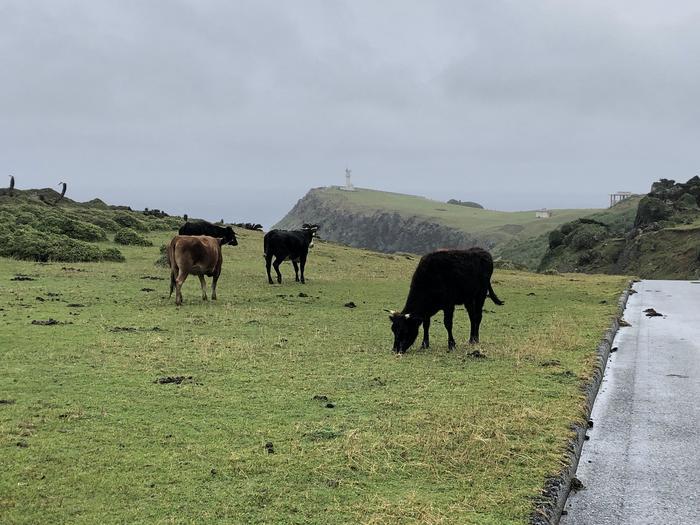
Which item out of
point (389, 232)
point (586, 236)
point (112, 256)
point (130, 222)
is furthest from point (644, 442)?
point (389, 232)

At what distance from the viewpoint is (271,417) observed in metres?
7.59

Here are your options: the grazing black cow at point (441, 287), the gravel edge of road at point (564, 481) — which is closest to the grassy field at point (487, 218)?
the grazing black cow at point (441, 287)

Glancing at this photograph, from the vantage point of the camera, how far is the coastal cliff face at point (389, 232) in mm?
150625

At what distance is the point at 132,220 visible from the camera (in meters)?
39.9

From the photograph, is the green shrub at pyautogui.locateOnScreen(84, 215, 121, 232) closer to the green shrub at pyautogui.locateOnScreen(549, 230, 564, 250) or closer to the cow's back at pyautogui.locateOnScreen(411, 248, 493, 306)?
the cow's back at pyautogui.locateOnScreen(411, 248, 493, 306)

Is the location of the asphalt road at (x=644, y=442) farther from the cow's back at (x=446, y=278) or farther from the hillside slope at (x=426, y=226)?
the hillside slope at (x=426, y=226)

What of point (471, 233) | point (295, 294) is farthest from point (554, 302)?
point (471, 233)

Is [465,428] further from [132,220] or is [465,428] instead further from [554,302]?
[132,220]

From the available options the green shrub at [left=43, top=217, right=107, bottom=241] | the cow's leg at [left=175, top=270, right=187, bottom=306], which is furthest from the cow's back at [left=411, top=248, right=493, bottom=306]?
the green shrub at [left=43, top=217, right=107, bottom=241]

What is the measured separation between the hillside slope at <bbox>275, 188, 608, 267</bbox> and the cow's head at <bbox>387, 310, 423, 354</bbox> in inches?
4655

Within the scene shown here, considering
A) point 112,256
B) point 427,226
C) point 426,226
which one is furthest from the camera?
point 426,226

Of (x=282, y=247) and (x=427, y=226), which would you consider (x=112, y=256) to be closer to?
(x=282, y=247)

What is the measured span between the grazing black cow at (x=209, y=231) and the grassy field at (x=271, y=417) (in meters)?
10.9

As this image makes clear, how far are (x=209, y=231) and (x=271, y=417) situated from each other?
2056 cm
